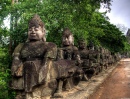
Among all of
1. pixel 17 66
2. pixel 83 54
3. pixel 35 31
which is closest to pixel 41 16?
pixel 83 54

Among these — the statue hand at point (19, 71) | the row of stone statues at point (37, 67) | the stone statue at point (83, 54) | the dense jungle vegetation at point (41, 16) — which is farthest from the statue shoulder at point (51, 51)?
the dense jungle vegetation at point (41, 16)

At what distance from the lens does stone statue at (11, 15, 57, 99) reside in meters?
4.40

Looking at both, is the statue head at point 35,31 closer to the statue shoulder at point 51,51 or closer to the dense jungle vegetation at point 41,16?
the statue shoulder at point 51,51

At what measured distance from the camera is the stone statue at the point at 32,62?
14.4 ft

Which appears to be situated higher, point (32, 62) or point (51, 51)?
point (51, 51)

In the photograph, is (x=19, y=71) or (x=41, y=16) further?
(x=41, y=16)

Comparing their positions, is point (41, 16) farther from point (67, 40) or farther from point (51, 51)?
point (51, 51)

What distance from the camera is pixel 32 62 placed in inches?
174

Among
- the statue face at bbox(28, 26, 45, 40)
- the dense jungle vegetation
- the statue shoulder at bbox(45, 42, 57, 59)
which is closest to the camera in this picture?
the statue shoulder at bbox(45, 42, 57, 59)

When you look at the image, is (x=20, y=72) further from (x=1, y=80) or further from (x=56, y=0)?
(x=56, y=0)

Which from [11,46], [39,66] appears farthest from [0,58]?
[39,66]

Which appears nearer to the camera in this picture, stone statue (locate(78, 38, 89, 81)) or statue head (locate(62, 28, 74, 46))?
statue head (locate(62, 28, 74, 46))

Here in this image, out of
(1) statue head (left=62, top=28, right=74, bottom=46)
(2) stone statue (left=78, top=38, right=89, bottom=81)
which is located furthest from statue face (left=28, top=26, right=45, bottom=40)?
(2) stone statue (left=78, top=38, right=89, bottom=81)

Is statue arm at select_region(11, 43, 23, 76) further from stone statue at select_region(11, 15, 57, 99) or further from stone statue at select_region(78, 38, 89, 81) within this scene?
stone statue at select_region(78, 38, 89, 81)
